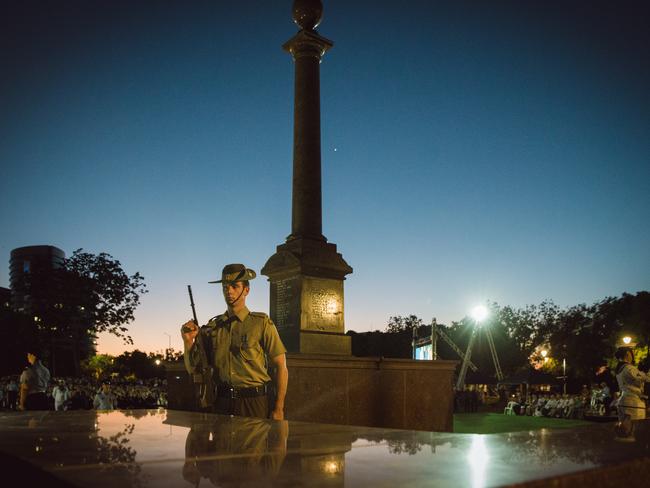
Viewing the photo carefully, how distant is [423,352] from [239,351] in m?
25.8

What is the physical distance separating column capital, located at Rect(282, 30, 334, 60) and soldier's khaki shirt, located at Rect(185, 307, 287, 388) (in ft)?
33.5

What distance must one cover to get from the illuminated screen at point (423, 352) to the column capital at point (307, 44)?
712 inches

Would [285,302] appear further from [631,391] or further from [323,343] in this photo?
[631,391]

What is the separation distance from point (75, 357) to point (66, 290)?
13.7 feet

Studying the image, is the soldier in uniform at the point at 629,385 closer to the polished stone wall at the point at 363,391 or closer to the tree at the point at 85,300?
the polished stone wall at the point at 363,391

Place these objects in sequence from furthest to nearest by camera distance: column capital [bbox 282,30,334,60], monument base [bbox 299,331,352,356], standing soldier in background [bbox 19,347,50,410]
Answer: column capital [bbox 282,30,334,60]
standing soldier in background [bbox 19,347,50,410]
monument base [bbox 299,331,352,356]

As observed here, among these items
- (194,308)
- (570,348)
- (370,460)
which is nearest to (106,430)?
(370,460)

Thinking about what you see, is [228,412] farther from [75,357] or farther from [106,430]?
[75,357]

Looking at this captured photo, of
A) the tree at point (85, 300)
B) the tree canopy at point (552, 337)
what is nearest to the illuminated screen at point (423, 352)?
the tree canopy at point (552, 337)

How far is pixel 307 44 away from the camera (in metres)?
14.5

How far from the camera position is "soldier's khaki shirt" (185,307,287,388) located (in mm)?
5582

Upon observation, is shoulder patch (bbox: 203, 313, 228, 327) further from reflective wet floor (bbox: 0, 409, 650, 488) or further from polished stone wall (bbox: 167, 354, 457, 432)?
polished stone wall (bbox: 167, 354, 457, 432)

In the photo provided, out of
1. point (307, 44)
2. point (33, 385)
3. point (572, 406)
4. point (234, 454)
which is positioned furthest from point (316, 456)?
point (572, 406)

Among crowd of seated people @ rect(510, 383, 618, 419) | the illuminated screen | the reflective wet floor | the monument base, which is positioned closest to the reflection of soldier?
the reflective wet floor
